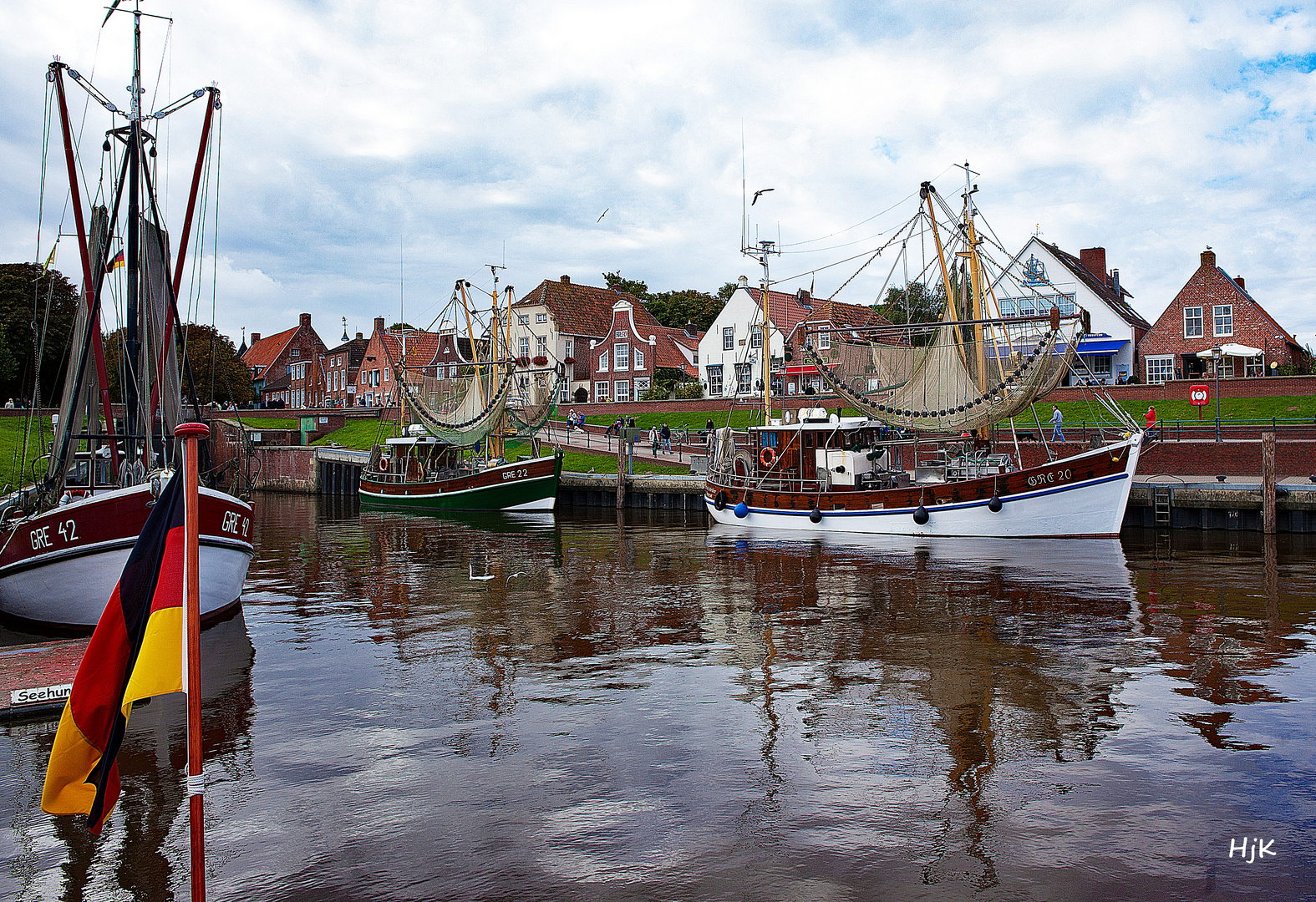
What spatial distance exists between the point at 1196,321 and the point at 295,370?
9695cm

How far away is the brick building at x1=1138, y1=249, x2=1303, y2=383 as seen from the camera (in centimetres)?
5316

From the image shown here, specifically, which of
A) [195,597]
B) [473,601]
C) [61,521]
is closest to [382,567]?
[473,601]

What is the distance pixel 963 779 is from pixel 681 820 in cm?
274

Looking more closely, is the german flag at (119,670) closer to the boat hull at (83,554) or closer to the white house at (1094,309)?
the boat hull at (83,554)

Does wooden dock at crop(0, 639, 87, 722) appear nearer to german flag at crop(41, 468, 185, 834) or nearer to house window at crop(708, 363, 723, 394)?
german flag at crop(41, 468, 185, 834)

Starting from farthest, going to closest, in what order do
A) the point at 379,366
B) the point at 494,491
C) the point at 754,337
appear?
1. the point at 379,366
2. the point at 754,337
3. the point at 494,491

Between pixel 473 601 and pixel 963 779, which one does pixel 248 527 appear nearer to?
pixel 473 601

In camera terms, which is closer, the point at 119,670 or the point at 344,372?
the point at 119,670

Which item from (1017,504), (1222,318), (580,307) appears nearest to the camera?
(1017,504)

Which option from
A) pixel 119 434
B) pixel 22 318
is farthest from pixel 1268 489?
pixel 22 318

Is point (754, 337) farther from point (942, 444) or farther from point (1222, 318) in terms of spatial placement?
point (942, 444)

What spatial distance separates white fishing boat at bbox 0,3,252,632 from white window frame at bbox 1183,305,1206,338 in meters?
55.0

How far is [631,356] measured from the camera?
3046 inches

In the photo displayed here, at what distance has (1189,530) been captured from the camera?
29938mm
